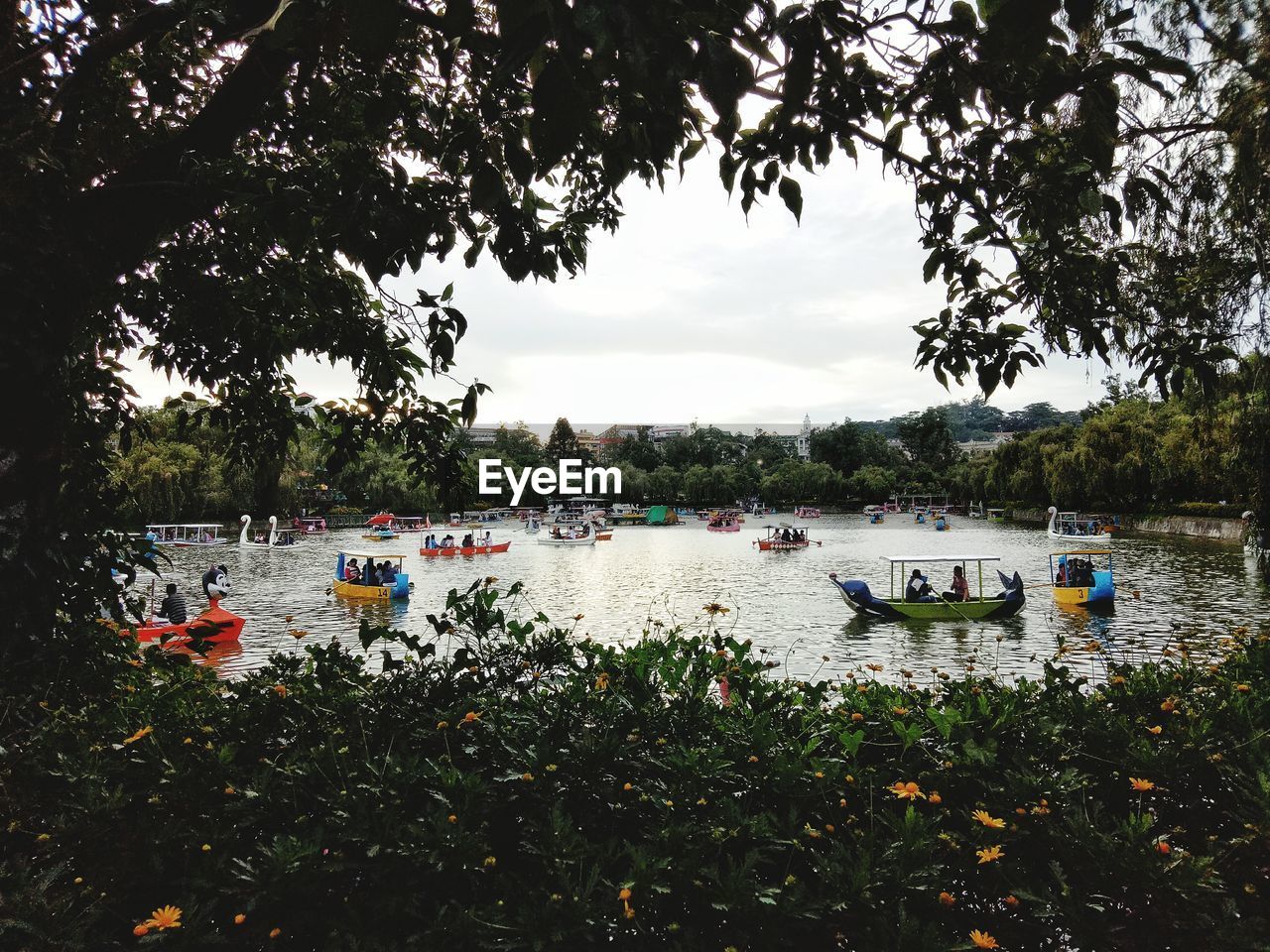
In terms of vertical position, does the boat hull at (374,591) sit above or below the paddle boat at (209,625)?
below

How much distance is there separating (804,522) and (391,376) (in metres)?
70.1

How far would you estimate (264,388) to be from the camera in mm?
5484

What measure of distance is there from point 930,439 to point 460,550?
88398 millimetres

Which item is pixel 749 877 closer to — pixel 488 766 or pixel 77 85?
pixel 488 766

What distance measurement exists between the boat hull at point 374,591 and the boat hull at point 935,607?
44.4 feet

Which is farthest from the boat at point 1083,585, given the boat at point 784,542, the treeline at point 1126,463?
the boat at point 784,542

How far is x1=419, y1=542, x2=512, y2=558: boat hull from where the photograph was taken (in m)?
38.6

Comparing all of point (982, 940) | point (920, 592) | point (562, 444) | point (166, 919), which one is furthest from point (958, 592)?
point (562, 444)

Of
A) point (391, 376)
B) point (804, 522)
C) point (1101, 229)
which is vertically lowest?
point (804, 522)

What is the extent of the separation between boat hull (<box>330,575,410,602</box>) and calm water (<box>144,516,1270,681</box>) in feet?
1.55

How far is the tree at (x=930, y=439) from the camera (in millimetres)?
106875

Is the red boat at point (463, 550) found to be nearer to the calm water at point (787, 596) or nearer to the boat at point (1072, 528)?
the calm water at point (787, 596)

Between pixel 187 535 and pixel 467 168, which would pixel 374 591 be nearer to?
pixel 467 168

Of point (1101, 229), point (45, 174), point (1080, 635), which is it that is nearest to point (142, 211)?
point (45, 174)
